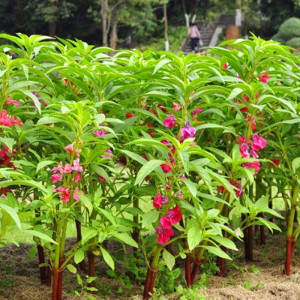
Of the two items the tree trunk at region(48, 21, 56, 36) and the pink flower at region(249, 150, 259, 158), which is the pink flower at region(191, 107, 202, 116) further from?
the tree trunk at region(48, 21, 56, 36)

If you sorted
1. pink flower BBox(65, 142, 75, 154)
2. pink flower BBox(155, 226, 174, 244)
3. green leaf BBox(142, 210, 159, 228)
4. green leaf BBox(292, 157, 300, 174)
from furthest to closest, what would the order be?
green leaf BBox(292, 157, 300, 174), pink flower BBox(155, 226, 174, 244), green leaf BBox(142, 210, 159, 228), pink flower BBox(65, 142, 75, 154)

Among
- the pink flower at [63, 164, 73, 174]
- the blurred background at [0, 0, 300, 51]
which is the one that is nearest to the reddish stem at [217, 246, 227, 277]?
the pink flower at [63, 164, 73, 174]

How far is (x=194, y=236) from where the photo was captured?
224cm

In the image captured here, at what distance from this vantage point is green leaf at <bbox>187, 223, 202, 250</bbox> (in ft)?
7.24

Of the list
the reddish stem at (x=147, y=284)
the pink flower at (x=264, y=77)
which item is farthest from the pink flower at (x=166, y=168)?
the pink flower at (x=264, y=77)

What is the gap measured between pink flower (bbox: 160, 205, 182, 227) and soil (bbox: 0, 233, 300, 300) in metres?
0.38

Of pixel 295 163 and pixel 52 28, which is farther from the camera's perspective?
pixel 52 28

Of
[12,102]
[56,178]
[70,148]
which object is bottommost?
[56,178]

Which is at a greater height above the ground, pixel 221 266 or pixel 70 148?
pixel 70 148

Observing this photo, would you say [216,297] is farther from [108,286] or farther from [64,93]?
[64,93]

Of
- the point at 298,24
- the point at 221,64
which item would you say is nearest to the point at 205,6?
the point at 298,24

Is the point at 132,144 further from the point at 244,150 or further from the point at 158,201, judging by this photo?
the point at 244,150

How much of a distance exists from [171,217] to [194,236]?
12cm

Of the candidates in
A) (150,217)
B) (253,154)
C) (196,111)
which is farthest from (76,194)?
(253,154)
